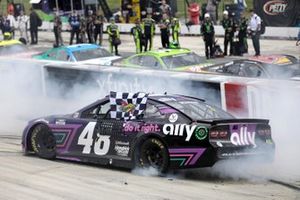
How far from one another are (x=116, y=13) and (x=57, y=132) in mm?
25740

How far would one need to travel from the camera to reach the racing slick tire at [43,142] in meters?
10.3

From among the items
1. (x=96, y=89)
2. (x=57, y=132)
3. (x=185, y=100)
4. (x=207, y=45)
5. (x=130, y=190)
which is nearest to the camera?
(x=130, y=190)

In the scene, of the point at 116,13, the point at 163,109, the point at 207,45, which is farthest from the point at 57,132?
the point at 116,13

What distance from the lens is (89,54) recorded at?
19.8 metres

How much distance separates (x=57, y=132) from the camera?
1020 centimetres

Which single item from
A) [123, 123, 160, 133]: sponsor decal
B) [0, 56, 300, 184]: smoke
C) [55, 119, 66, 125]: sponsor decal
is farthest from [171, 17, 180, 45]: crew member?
[123, 123, 160, 133]: sponsor decal

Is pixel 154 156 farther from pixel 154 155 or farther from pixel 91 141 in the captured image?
pixel 91 141

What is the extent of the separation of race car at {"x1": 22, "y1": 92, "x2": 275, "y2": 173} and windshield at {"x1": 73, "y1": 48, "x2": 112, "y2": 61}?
9218 millimetres

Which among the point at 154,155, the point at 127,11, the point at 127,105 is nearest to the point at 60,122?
the point at 127,105

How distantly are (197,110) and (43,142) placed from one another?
2.71 m

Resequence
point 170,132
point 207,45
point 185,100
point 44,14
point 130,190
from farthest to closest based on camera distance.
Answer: point 44,14 < point 207,45 < point 185,100 < point 170,132 < point 130,190

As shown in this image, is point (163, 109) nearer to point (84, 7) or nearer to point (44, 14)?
point (84, 7)

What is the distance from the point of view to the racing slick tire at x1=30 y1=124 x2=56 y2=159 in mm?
10305

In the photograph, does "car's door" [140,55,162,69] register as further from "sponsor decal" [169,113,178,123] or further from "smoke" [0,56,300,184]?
"sponsor decal" [169,113,178,123]
